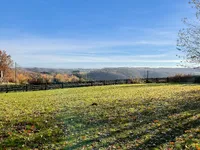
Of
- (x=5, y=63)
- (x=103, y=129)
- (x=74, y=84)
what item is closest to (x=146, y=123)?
(x=103, y=129)

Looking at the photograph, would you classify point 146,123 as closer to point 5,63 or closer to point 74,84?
point 74,84

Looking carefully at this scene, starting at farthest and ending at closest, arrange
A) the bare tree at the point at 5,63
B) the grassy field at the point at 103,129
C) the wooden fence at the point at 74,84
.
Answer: the bare tree at the point at 5,63 < the wooden fence at the point at 74,84 < the grassy field at the point at 103,129

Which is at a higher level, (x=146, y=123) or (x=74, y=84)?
(x=74, y=84)

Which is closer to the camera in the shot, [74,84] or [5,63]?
[74,84]

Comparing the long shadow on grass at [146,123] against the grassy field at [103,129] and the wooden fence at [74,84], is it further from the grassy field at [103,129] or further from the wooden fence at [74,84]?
the wooden fence at [74,84]

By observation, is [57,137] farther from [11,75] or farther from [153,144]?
[11,75]

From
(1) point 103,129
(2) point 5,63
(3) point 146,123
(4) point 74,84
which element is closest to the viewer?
(1) point 103,129

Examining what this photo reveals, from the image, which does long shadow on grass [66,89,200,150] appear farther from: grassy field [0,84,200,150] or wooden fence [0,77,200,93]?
wooden fence [0,77,200,93]

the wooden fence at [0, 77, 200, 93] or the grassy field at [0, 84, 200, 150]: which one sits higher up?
the wooden fence at [0, 77, 200, 93]

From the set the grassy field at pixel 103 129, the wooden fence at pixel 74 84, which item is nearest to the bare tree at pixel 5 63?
the wooden fence at pixel 74 84

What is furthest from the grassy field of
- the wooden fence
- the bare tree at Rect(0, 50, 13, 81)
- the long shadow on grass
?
the bare tree at Rect(0, 50, 13, 81)

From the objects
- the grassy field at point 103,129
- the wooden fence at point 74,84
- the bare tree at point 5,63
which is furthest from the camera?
the bare tree at point 5,63

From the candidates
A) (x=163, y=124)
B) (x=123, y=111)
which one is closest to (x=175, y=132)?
(x=163, y=124)

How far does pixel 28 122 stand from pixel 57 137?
218 centimetres
